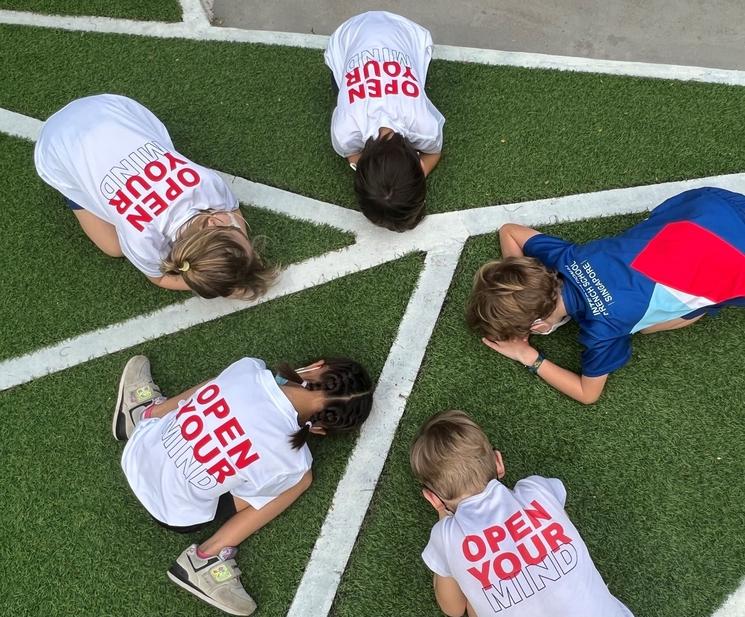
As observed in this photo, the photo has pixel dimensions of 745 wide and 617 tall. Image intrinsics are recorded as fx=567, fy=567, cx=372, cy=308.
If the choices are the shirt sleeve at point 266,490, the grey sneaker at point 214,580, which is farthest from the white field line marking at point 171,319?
the grey sneaker at point 214,580

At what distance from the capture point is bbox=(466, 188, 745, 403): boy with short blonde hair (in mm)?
2854

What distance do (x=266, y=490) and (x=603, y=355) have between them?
1.92m

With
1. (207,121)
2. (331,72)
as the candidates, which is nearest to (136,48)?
(207,121)

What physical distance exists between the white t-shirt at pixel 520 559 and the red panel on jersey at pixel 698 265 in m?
1.26

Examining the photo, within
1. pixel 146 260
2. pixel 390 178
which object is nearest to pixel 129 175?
pixel 146 260

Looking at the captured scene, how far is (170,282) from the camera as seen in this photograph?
11.2 ft

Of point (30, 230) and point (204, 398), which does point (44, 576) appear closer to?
point (204, 398)

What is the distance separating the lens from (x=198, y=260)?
294cm

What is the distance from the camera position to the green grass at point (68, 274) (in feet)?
11.6

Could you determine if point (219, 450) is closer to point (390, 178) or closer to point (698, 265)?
point (390, 178)

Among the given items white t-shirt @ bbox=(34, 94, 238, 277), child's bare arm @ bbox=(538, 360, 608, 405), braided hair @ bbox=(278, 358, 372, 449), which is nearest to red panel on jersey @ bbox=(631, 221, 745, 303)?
child's bare arm @ bbox=(538, 360, 608, 405)

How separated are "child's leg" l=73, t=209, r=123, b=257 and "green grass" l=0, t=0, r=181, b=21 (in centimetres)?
168

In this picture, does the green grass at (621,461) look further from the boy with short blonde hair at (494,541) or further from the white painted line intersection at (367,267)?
the boy with short blonde hair at (494,541)

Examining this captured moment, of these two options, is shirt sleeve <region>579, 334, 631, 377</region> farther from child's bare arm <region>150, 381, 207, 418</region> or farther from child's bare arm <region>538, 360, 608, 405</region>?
child's bare arm <region>150, 381, 207, 418</region>
